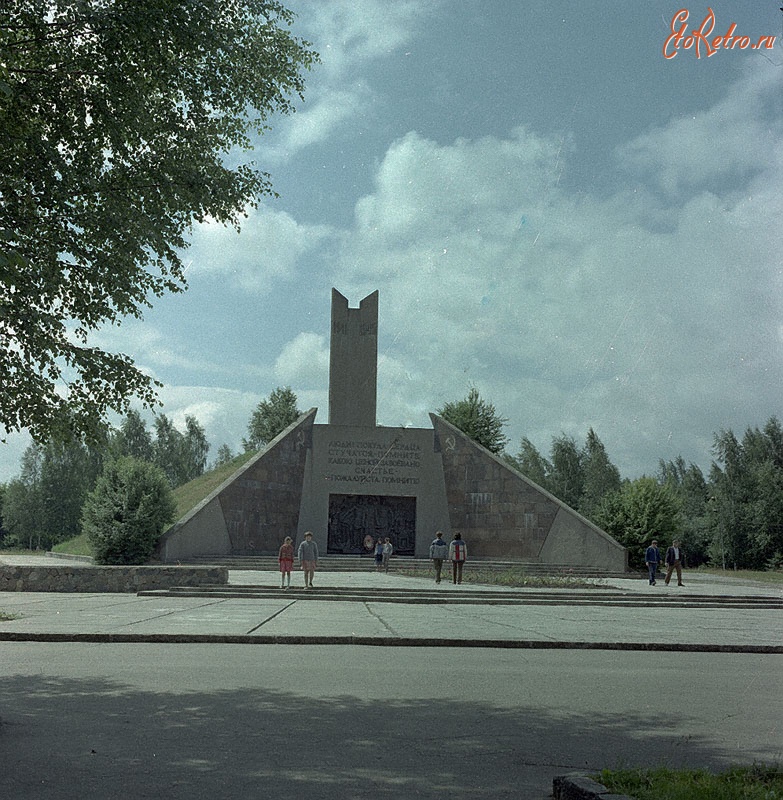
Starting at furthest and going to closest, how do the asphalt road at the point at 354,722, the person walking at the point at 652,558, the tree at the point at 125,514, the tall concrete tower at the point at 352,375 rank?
the tall concrete tower at the point at 352,375, the tree at the point at 125,514, the person walking at the point at 652,558, the asphalt road at the point at 354,722

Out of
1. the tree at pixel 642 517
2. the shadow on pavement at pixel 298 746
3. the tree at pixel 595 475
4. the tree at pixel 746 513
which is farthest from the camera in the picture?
the tree at pixel 595 475

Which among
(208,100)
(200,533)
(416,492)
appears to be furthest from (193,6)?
(416,492)

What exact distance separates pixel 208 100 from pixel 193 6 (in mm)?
1341

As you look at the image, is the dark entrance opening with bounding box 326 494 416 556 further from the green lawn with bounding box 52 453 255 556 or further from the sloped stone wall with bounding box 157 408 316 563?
the green lawn with bounding box 52 453 255 556

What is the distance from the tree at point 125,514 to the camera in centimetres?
2583

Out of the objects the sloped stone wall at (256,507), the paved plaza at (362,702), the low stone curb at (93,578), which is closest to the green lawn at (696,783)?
the paved plaza at (362,702)

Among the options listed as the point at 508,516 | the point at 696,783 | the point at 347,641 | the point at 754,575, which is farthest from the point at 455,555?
the point at 754,575

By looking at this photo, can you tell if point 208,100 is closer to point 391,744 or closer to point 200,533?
point 391,744

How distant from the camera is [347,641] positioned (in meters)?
10.8

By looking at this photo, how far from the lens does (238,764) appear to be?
4750 mm

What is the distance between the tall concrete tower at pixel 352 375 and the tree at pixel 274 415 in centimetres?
3300

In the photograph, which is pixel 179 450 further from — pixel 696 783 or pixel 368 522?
pixel 696 783

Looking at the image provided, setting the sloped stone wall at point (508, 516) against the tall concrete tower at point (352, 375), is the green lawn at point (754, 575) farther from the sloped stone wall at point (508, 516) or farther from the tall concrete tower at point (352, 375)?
the tall concrete tower at point (352, 375)

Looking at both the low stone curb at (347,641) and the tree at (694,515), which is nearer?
the low stone curb at (347,641)
